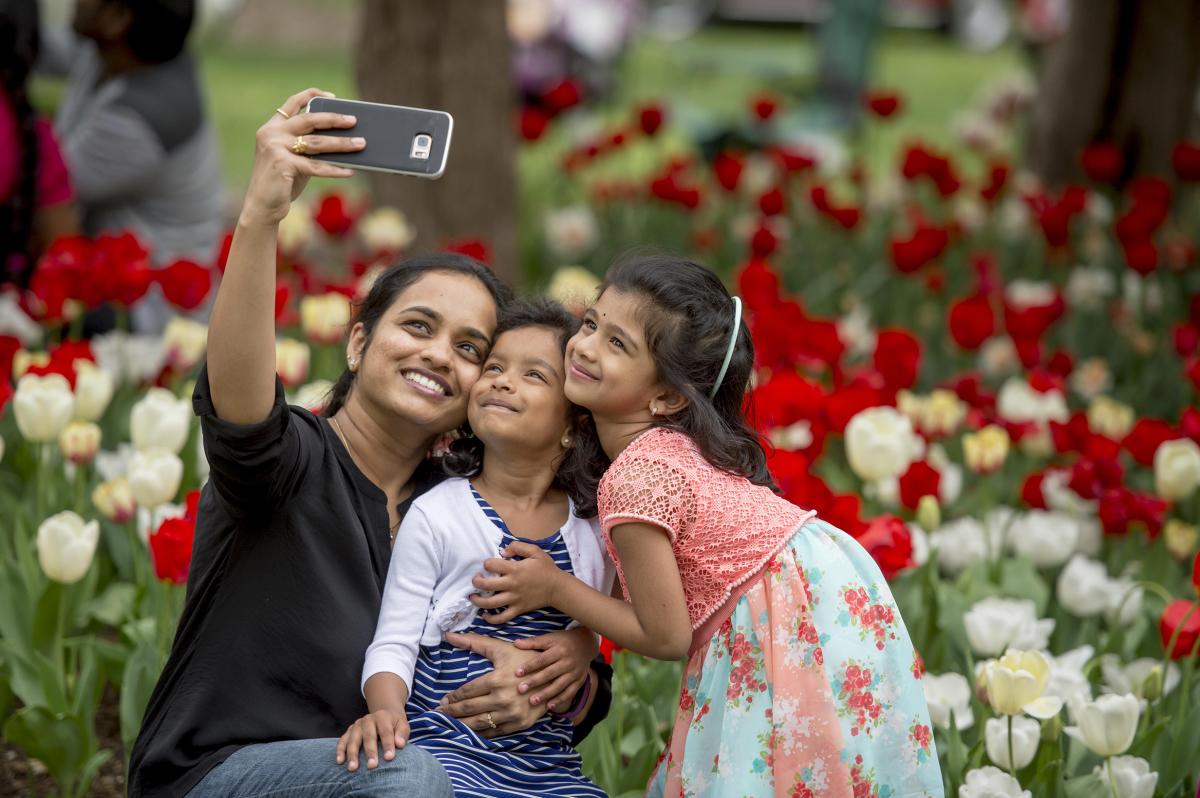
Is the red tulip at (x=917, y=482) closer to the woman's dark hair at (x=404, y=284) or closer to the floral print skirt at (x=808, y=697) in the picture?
the floral print skirt at (x=808, y=697)

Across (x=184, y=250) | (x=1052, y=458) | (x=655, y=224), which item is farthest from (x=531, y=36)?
(x=1052, y=458)

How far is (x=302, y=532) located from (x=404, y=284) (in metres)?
0.42

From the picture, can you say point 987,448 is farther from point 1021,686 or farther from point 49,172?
point 49,172

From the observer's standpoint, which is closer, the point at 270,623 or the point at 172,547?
the point at 270,623

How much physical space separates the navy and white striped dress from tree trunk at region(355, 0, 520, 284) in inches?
139

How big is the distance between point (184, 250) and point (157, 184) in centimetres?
25

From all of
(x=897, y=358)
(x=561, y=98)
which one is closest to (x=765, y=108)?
(x=561, y=98)

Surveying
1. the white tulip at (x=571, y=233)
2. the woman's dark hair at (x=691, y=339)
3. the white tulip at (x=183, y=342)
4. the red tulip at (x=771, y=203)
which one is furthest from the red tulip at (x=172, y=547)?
the white tulip at (x=571, y=233)

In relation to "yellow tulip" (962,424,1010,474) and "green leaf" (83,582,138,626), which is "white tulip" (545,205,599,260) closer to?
"yellow tulip" (962,424,1010,474)

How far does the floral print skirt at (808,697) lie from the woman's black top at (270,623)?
489 mm

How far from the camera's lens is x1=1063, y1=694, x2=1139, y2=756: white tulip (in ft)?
7.50

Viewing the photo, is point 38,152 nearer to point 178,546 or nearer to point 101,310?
point 101,310

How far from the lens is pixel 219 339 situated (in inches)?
78.6

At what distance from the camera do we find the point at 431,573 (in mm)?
2170
